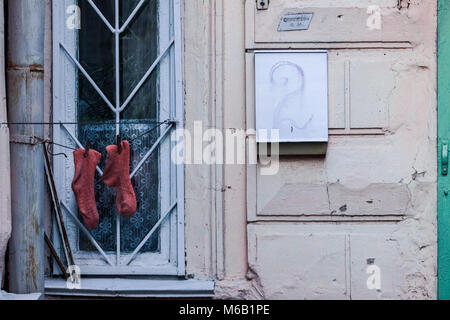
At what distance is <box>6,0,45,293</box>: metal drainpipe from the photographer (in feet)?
11.4

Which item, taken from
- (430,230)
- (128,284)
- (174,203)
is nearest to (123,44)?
(174,203)

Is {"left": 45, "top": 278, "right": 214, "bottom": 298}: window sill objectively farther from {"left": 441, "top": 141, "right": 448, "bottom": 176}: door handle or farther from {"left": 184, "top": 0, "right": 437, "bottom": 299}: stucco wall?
{"left": 441, "top": 141, "right": 448, "bottom": 176}: door handle

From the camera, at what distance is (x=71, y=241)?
4270 mm

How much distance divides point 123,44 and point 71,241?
1334mm

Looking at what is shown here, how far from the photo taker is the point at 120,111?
4.27 meters

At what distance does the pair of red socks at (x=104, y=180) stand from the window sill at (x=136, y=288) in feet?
1.27

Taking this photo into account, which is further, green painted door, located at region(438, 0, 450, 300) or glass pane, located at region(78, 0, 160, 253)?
glass pane, located at region(78, 0, 160, 253)

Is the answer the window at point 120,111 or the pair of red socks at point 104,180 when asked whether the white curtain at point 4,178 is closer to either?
the pair of red socks at point 104,180

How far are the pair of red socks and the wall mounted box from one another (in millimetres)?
846

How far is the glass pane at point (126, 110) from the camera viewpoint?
4.27 m

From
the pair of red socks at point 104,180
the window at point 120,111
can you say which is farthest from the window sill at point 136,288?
the pair of red socks at point 104,180

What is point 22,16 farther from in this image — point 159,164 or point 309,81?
point 309,81

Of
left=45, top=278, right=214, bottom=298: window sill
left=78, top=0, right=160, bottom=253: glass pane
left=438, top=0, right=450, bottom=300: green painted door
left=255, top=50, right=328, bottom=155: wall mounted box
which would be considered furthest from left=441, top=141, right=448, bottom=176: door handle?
left=78, top=0, right=160, bottom=253: glass pane
